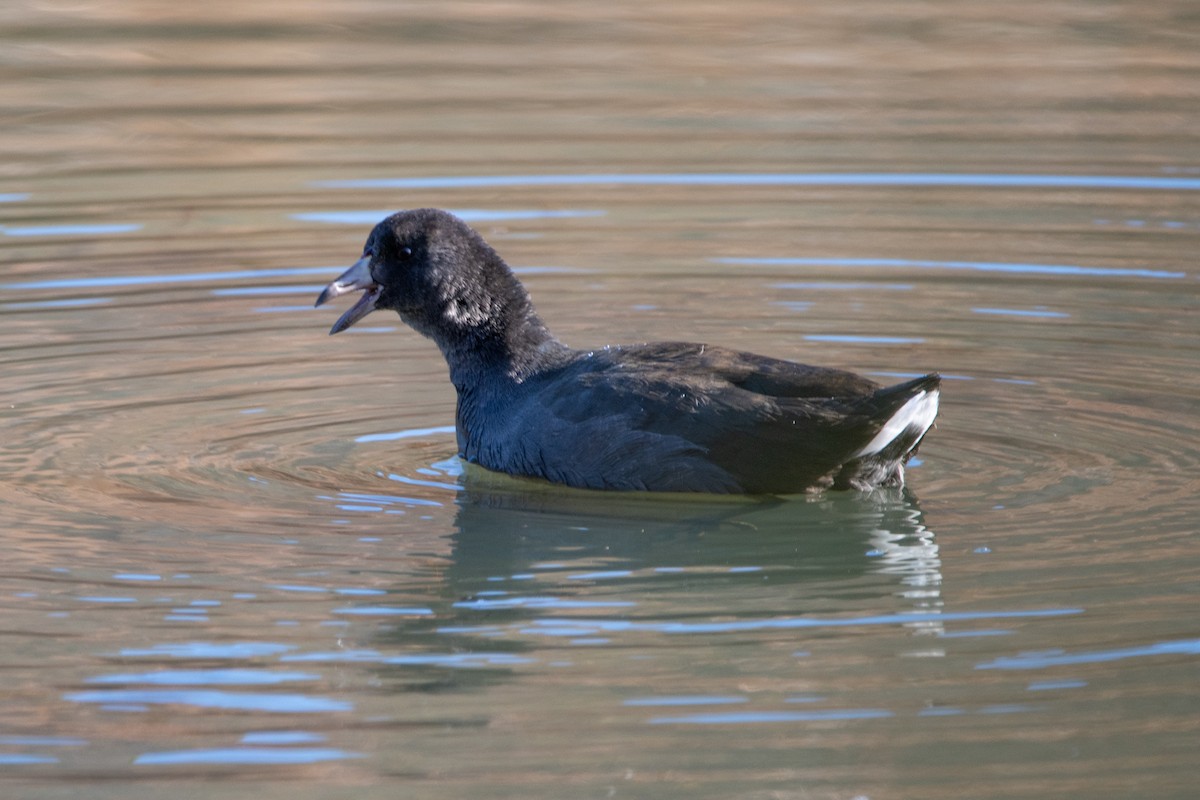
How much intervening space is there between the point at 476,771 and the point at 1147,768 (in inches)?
60.9

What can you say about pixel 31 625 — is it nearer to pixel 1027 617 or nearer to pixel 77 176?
pixel 1027 617

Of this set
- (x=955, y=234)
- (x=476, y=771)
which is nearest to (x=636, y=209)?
(x=955, y=234)

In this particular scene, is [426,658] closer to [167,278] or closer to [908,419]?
[908,419]

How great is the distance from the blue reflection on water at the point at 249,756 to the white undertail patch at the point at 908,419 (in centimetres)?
234

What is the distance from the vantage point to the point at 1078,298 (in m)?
9.28

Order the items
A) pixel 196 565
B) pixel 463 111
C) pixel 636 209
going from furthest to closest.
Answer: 1. pixel 463 111
2. pixel 636 209
3. pixel 196 565

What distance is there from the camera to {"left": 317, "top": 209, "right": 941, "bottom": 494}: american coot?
6.27 m

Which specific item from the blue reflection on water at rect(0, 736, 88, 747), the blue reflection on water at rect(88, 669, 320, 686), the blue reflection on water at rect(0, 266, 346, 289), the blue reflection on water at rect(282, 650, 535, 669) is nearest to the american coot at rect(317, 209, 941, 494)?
the blue reflection on water at rect(282, 650, 535, 669)

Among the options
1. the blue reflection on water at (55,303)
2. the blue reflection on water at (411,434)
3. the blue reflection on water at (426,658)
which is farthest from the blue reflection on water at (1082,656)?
the blue reflection on water at (55,303)

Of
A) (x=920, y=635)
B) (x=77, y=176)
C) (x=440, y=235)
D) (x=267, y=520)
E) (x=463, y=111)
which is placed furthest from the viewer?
(x=463, y=111)

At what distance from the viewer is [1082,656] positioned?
4969 mm

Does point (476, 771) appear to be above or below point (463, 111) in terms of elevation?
below

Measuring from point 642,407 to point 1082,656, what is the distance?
6.35ft

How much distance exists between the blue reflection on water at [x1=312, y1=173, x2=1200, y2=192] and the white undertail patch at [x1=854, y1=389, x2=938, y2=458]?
594 centimetres
